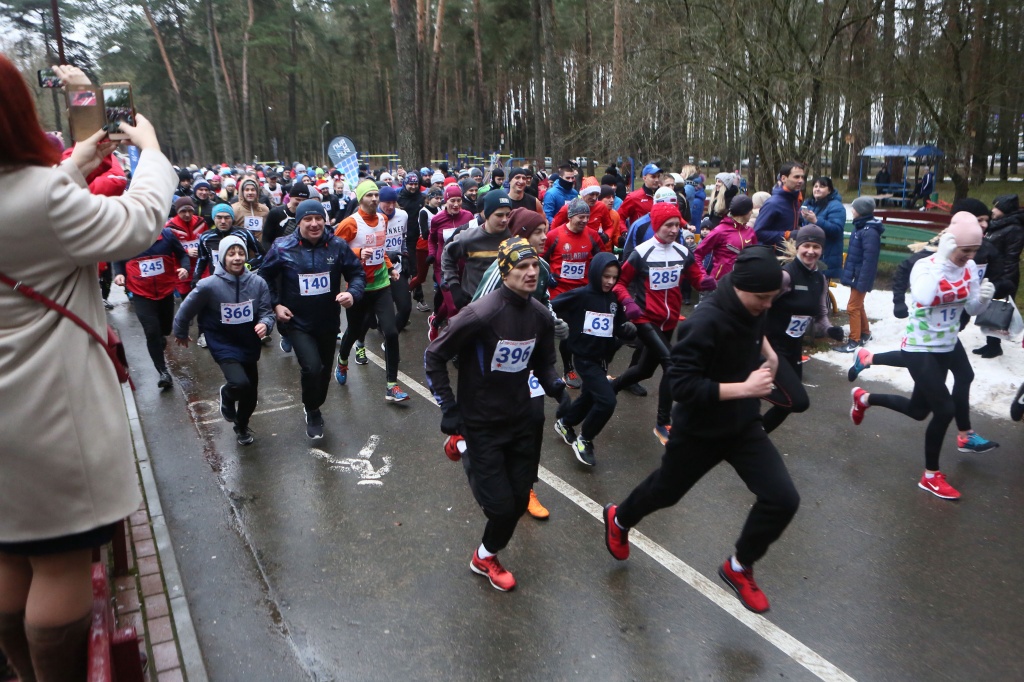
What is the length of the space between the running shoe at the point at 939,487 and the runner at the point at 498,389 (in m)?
3.08

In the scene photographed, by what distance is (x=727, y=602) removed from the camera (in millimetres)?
4234

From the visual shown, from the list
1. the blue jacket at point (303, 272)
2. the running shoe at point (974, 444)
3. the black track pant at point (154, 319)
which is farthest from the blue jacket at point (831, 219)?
the black track pant at point (154, 319)

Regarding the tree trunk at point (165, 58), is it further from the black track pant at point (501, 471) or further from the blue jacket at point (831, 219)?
the black track pant at point (501, 471)

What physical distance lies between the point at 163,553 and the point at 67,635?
2.49 m

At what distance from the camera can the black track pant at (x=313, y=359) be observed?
21.4 feet

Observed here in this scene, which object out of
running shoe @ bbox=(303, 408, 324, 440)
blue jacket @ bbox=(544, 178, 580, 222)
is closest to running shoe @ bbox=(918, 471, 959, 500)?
running shoe @ bbox=(303, 408, 324, 440)

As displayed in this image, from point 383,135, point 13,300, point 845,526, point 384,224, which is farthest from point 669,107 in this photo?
point 383,135

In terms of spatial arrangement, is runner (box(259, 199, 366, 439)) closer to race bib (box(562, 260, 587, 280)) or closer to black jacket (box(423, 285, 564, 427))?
race bib (box(562, 260, 587, 280))

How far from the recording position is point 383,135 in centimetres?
6588

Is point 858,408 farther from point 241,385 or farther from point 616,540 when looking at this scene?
point 241,385

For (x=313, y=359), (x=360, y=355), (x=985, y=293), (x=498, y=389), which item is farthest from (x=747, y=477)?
(x=360, y=355)

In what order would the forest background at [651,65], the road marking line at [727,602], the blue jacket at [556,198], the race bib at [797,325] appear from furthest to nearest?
the forest background at [651,65], the blue jacket at [556,198], the race bib at [797,325], the road marking line at [727,602]

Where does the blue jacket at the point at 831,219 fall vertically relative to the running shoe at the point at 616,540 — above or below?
above

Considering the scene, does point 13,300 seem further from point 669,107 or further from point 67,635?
point 669,107
